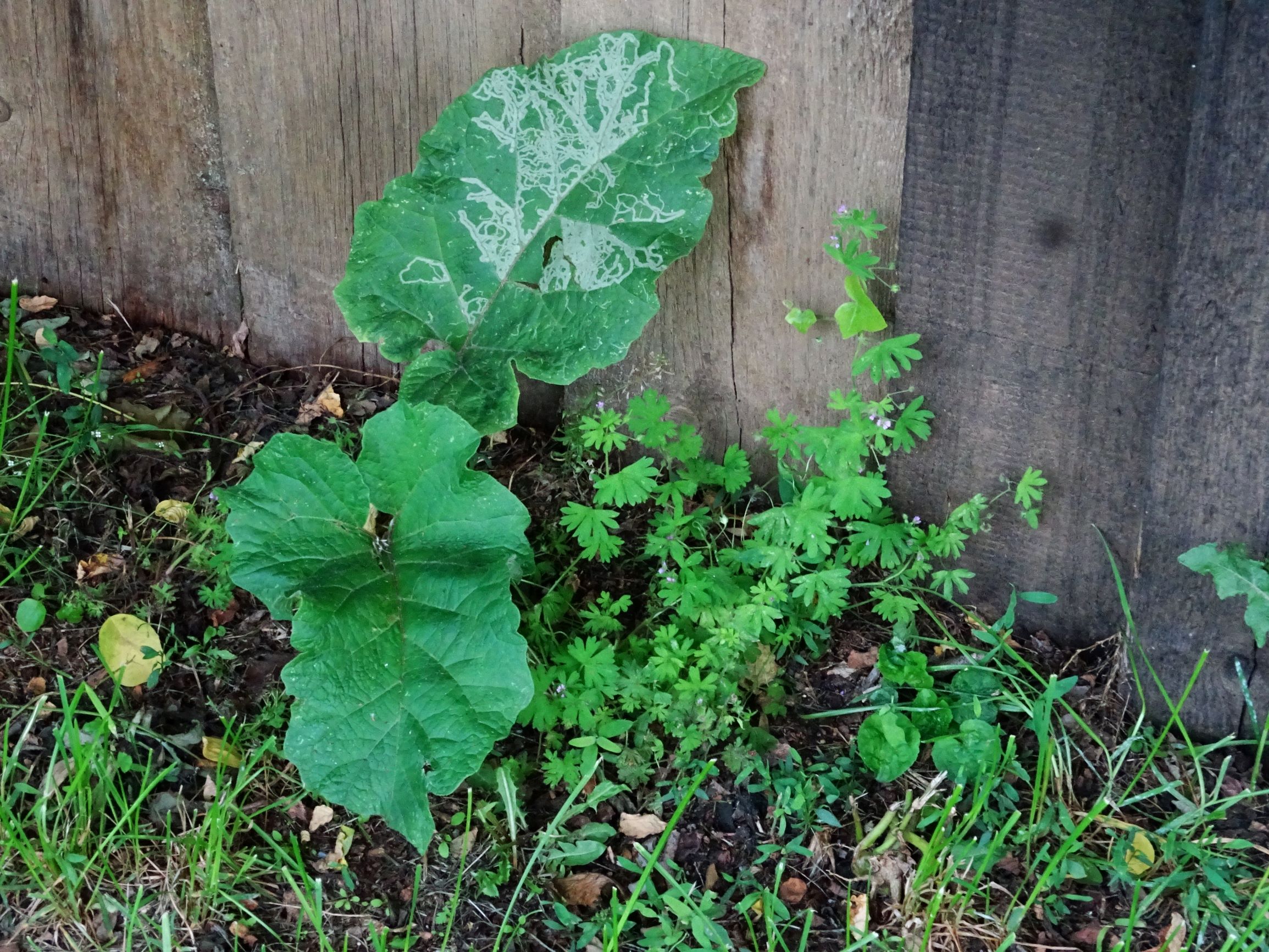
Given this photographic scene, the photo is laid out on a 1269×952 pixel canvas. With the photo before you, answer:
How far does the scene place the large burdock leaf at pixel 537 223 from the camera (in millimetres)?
2254

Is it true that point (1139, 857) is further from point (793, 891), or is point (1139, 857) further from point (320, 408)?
point (320, 408)

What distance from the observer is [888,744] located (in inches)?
84.6

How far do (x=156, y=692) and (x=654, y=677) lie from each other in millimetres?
1022

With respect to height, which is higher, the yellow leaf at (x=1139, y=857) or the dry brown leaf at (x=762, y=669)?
the dry brown leaf at (x=762, y=669)

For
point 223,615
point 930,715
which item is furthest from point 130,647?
point 930,715

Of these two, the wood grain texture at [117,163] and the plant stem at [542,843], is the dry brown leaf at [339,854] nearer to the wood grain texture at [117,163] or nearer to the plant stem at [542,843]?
the plant stem at [542,843]

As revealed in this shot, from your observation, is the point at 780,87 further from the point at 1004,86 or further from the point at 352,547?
the point at 352,547

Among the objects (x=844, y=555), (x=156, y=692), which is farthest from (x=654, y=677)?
(x=156, y=692)

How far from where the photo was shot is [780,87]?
2201 millimetres

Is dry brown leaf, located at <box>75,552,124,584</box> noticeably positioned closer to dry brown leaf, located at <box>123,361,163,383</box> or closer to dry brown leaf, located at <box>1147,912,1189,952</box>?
dry brown leaf, located at <box>123,361,163,383</box>

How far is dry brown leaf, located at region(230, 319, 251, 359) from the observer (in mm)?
2945

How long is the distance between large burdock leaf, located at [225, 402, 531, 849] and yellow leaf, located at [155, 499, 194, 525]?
1.81 ft

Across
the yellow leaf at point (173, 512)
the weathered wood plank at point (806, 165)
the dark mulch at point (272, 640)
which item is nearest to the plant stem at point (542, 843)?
the dark mulch at point (272, 640)

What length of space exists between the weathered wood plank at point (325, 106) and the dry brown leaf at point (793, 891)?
164cm
